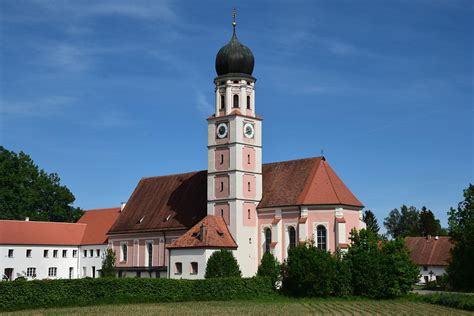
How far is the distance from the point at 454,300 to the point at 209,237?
76.0ft

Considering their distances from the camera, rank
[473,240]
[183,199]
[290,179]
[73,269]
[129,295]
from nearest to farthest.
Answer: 1. [129,295]
2. [473,240]
3. [290,179]
4. [183,199]
5. [73,269]

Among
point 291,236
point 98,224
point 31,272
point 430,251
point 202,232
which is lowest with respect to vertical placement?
point 31,272

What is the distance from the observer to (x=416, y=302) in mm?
52719

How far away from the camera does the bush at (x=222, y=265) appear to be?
61.1 m

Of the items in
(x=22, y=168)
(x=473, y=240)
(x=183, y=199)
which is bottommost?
(x=473, y=240)

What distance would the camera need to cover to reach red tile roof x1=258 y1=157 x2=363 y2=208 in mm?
64312

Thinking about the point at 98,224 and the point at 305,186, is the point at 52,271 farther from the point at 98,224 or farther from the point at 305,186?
the point at 305,186

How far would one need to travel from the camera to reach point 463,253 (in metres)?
63.9

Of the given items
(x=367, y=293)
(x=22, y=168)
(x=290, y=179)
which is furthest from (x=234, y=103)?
(x=22, y=168)

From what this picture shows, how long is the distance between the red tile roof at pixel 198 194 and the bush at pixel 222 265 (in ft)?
23.4

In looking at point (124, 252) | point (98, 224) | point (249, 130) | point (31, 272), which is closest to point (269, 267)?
point (249, 130)

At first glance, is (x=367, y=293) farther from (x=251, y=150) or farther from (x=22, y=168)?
(x=22, y=168)

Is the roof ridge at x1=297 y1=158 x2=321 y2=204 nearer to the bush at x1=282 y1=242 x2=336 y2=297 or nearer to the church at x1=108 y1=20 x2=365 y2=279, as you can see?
the church at x1=108 y1=20 x2=365 y2=279

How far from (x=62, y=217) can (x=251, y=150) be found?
1682 inches
